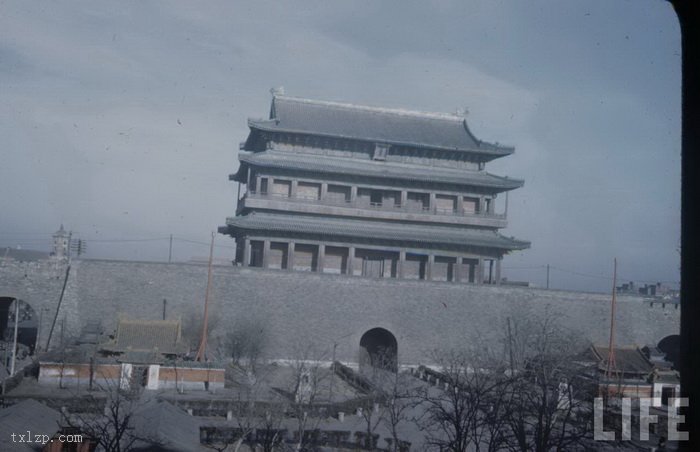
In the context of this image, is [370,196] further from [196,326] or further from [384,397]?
[384,397]

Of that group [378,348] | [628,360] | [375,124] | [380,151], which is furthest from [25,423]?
[375,124]

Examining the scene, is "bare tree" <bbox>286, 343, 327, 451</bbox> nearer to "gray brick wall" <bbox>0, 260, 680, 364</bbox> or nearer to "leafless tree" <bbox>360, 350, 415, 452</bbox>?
"gray brick wall" <bbox>0, 260, 680, 364</bbox>

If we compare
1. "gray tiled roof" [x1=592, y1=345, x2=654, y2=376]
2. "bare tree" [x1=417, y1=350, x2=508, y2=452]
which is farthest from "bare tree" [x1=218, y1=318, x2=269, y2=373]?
"gray tiled roof" [x1=592, y1=345, x2=654, y2=376]

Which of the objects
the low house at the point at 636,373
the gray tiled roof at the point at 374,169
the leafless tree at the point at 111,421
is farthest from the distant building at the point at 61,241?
the low house at the point at 636,373

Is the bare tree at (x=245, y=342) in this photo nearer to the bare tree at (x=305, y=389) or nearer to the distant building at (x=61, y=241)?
the bare tree at (x=305, y=389)

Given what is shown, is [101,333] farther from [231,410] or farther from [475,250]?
[475,250]
